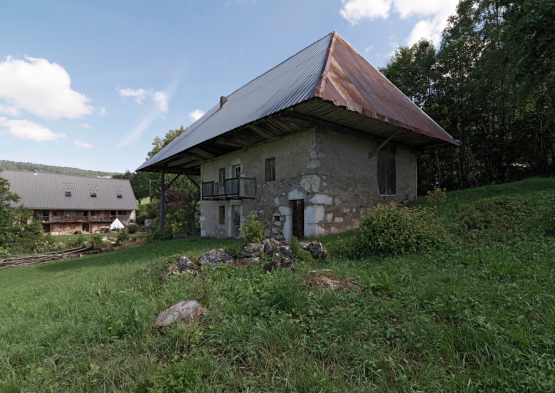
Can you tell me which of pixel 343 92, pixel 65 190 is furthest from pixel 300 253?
pixel 65 190

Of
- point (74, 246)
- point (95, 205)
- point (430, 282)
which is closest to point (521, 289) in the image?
point (430, 282)

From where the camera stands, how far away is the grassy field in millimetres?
2508

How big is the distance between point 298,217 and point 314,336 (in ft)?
27.1

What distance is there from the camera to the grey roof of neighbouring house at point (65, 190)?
34188 mm

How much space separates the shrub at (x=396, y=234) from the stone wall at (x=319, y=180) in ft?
12.4

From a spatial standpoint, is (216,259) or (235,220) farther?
(235,220)

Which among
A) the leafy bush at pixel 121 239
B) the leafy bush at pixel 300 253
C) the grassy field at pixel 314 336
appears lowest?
the leafy bush at pixel 121 239

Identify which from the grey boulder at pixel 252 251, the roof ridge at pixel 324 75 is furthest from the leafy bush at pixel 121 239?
the roof ridge at pixel 324 75

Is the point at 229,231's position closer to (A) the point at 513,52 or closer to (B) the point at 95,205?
(A) the point at 513,52

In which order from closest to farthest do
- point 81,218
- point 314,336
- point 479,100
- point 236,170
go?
1. point 314,336
2. point 236,170
3. point 479,100
4. point 81,218

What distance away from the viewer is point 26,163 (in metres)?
172

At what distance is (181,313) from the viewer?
12.3 ft

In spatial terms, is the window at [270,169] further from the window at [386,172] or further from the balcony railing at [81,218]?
the balcony railing at [81,218]

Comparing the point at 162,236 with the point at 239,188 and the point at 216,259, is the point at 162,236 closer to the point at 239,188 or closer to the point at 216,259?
the point at 239,188
